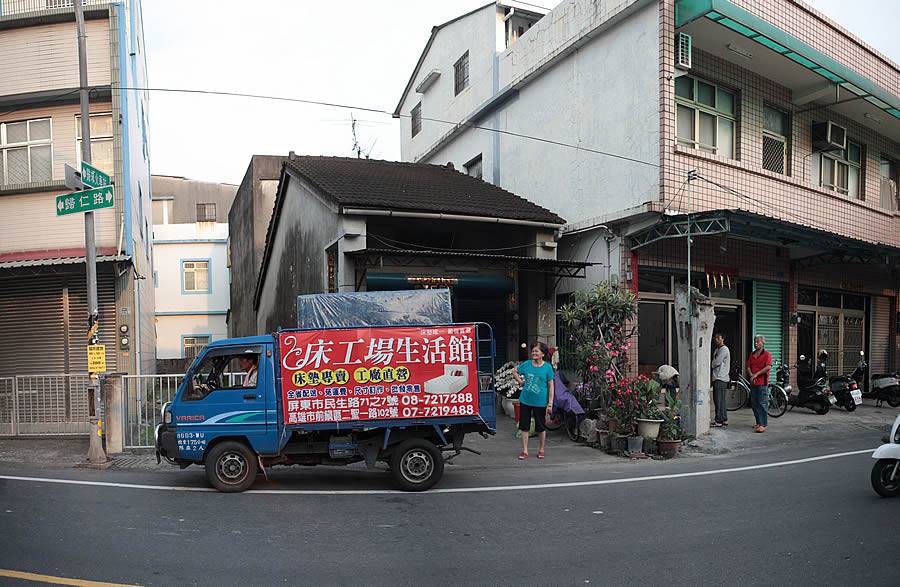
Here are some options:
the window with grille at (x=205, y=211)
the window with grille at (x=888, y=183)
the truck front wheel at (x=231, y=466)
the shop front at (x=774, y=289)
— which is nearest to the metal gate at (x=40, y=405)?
the truck front wheel at (x=231, y=466)

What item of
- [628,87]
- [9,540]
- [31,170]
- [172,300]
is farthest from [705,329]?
[172,300]

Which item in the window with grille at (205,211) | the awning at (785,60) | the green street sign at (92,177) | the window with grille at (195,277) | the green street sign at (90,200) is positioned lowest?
the window with grille at (195,277)

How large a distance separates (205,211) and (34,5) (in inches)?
999

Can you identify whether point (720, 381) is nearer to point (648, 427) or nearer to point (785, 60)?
point (648, 427)

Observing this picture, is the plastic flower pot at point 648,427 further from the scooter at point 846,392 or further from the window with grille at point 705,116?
the scooter at point 846,392

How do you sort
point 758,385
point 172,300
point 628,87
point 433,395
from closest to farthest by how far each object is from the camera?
point 433,395
point 758,385
point 628,87
point 172,300

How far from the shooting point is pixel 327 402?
783 cm

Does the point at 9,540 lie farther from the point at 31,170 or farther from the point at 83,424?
the point at 31,170

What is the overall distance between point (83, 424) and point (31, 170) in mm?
5989

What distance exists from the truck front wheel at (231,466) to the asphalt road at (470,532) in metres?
0.18

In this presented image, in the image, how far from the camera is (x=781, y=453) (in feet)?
34.6

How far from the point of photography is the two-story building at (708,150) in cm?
1314

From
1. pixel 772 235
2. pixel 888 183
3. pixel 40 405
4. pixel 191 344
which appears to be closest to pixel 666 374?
pixel 772 235

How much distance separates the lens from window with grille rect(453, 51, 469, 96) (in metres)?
21.0
